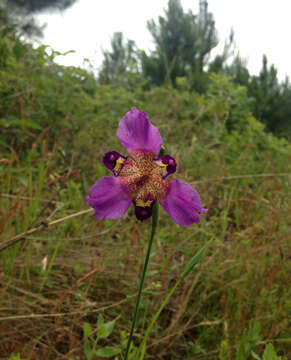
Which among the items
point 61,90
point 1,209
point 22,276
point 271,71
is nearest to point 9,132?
point 61,90

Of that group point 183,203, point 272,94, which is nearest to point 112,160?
point 183,203

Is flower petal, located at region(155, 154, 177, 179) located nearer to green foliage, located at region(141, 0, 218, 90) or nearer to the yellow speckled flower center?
the yellow speckled flower center

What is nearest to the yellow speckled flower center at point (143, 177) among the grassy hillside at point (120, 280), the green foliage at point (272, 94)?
the grassy hillside at point (120, 280)

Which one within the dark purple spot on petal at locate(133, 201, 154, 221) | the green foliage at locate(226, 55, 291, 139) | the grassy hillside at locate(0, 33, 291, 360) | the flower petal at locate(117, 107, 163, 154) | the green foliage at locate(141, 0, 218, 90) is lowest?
the grassy hillside at locate(0, 33, 291, 360)

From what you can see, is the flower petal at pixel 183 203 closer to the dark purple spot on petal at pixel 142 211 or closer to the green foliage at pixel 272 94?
the dark purple spot on petal at pixel 142 211

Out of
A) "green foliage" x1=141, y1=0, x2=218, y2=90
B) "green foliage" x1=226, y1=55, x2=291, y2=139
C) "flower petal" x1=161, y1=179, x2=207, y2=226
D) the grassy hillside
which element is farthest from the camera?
"green foliage" x1=141, y1=0, x2=218, y2=90

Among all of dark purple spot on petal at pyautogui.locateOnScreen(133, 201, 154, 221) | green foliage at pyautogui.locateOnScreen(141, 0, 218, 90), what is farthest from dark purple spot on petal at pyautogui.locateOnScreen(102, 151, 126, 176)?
green foliage at pyautogui.locateOnScreen(141, 0, 218, 90)
